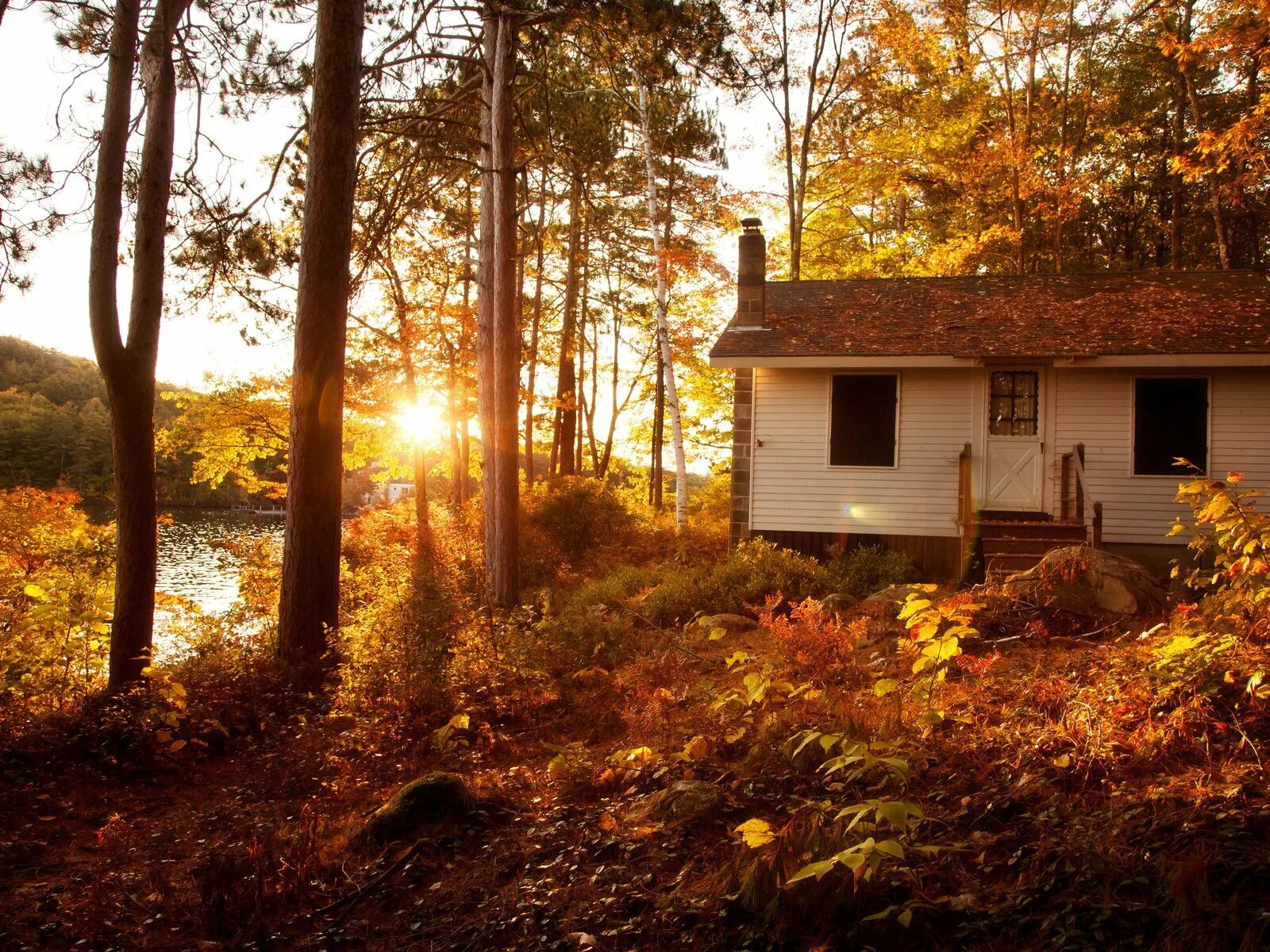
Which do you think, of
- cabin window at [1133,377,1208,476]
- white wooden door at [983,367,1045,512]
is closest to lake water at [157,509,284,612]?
white wooden door at [983,367,1045,512]

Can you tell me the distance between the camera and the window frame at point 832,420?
45.2 feet

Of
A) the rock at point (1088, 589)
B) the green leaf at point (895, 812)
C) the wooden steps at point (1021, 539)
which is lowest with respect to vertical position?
the green leaf at point (895, 812)

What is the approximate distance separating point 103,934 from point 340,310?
5196 mm

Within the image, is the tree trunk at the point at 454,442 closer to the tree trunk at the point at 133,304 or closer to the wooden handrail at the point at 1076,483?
the tree trunk at the point at 133,304

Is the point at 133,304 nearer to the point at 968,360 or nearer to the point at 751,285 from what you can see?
the point at 751,285

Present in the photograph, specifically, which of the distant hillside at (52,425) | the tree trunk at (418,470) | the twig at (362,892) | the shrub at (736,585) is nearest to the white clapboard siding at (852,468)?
the shrub at (736,585)

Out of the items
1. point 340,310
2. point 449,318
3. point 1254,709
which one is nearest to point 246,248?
point 340,310

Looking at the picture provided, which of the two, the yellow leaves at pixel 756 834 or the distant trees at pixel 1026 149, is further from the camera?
the distant trees at pixel 1026 149

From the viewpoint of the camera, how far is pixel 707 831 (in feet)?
12.7

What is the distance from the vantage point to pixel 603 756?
17.7 ft

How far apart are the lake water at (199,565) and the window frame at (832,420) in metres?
8.50

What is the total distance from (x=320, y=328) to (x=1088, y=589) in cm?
734

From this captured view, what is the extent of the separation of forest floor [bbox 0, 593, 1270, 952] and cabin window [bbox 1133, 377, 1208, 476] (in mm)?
8626

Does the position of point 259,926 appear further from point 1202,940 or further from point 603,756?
point 1202,940
